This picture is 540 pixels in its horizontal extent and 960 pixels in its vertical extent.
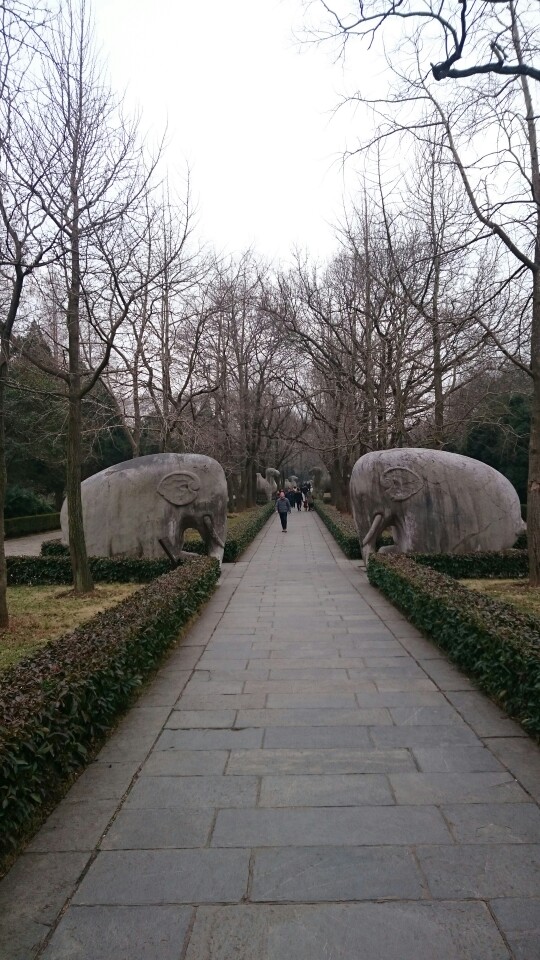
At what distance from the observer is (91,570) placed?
13.0 m

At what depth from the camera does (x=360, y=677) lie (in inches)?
255

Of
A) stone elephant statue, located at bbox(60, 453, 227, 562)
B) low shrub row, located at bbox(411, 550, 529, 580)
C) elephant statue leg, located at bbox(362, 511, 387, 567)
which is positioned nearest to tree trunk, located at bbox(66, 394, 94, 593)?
stone elephant statue, located at bbox(60, 453, 227, 562)

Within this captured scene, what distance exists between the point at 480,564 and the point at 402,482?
2139mm

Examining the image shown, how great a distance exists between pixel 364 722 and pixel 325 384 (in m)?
23.8

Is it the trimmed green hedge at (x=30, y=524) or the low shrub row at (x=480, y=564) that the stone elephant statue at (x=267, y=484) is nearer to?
the trimmed green hedge at (x=30, y=524)

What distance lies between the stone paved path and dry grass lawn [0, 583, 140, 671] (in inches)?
84.0

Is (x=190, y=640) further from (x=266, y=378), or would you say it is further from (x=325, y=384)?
(x=266, y=378)

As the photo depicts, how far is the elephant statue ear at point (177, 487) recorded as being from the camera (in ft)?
43.7

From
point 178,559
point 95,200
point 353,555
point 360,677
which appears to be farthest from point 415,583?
point 353,555

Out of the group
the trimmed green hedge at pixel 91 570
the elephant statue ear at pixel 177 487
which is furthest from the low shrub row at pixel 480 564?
the trimmed green hedge at pixel 91 570

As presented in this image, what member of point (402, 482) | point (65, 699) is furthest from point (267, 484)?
point (65, 699)

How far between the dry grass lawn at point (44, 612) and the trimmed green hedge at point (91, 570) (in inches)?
10.5

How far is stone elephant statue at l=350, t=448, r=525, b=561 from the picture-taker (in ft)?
43.6

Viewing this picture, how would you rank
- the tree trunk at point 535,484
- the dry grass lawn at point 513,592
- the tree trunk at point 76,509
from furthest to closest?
the tree trunk at point 76,509 < the tree trunk at point 535,484 < the dry grass lawn at point 513,592
